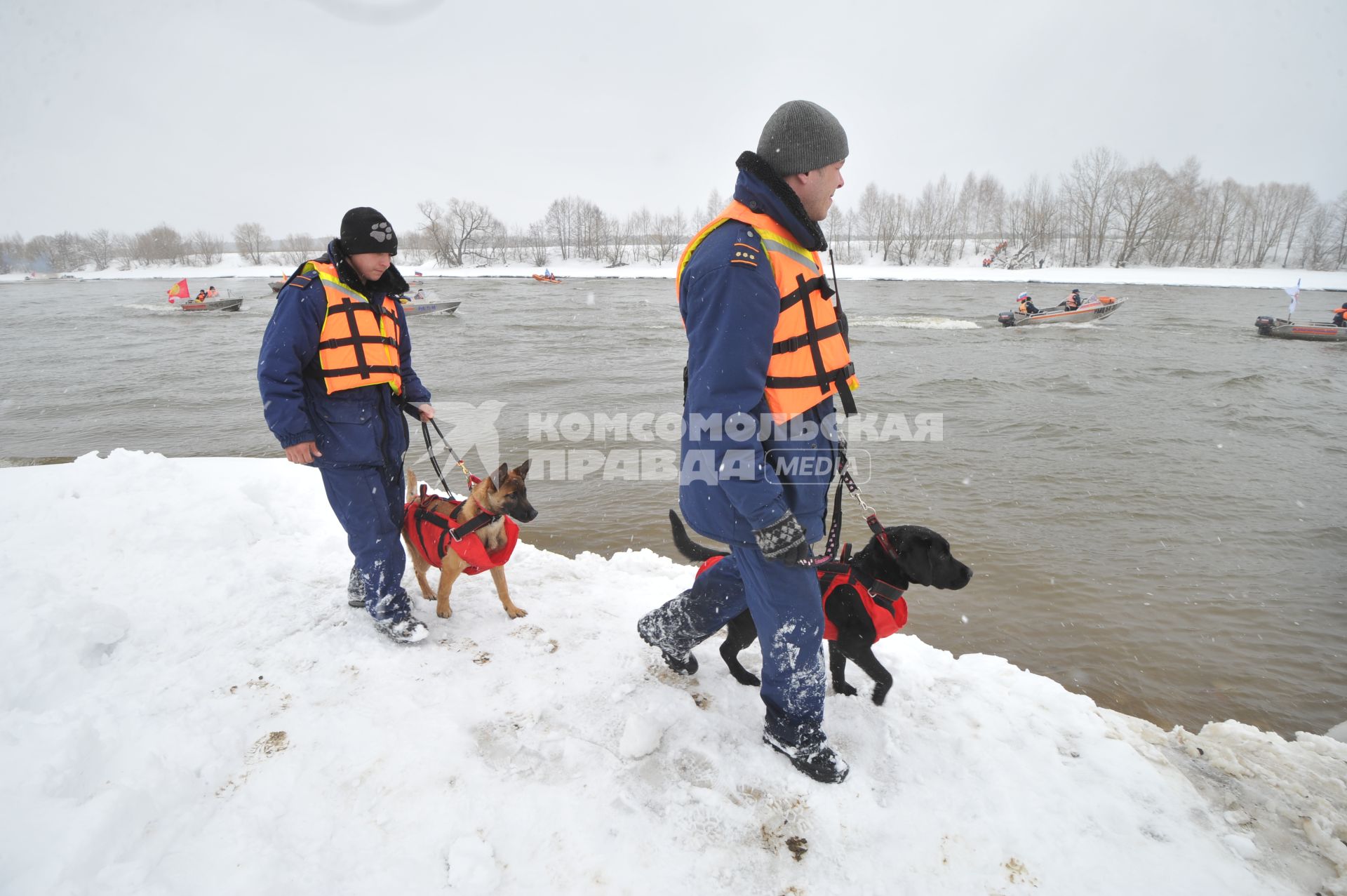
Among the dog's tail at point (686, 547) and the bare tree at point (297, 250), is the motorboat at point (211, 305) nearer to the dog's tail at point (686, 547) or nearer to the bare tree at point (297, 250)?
the dog's tail at point (686, 547)

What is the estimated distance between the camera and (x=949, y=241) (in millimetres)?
67562

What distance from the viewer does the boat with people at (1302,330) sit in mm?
18047

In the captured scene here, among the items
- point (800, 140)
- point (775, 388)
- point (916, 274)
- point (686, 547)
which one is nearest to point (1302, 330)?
point (686, 547)

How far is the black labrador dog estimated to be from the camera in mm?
2775

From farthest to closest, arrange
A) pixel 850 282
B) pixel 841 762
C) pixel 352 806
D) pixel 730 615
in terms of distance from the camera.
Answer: pixel 850 282, pixel 730 615, pixel 841 762, pixel 352 806

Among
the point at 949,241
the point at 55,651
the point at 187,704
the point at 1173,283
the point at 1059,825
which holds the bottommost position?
the point at 1059,825

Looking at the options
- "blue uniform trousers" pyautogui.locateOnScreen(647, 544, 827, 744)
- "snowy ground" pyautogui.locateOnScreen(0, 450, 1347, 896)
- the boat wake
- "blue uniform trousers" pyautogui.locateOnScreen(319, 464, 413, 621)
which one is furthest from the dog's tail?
the boat wake

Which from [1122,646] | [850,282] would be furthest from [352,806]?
[850,282]

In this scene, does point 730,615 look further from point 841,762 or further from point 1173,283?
point 1173,283

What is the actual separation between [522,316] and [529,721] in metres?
28.6

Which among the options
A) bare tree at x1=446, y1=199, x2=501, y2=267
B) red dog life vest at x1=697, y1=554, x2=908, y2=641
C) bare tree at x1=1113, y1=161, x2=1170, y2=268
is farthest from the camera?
bare tree at x1=446, y1=199, x2=501, y2=267

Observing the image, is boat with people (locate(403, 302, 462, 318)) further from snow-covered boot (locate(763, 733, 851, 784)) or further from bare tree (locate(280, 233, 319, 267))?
bare tree (locate(280, 233, 319, 267))

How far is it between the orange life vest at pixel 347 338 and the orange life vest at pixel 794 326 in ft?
6.31

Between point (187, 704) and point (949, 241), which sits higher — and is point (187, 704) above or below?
below
